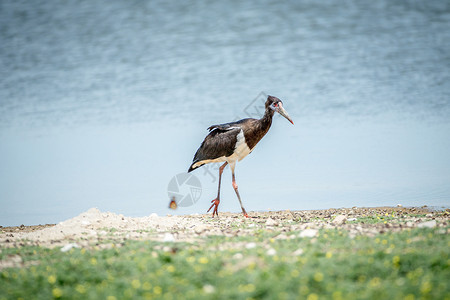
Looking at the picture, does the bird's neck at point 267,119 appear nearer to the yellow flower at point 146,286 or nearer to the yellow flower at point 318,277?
the yellow flower at point 318,277

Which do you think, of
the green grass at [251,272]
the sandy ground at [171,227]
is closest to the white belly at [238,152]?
the sandy ground at [171,227]

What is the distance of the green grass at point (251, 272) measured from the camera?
4.65 meters

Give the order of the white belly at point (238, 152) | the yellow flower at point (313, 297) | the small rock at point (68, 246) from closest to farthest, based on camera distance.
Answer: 1. the yellow flower at point (313, 297)
2. the small rock at point (68, 246)
3. the white belly at point (238, 152)

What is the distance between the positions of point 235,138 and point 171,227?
3.16 m

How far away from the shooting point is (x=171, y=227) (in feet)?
32.3

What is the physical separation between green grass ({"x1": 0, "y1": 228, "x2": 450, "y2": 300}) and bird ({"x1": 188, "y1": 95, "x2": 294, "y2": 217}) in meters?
5.42

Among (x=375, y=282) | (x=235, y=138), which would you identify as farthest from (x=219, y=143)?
(x=375, y=282)

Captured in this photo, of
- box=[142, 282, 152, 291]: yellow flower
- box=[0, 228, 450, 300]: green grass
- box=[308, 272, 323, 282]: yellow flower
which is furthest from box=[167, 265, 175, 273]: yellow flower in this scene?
box=[308, 272, 323, 282]: yellow flower

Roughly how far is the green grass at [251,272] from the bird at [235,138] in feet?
17.8

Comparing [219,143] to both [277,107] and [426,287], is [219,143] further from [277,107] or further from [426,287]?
[426,287]

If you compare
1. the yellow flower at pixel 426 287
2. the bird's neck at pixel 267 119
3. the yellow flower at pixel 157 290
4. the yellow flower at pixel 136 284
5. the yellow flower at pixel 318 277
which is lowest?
the yellow flower at pixel 426 287

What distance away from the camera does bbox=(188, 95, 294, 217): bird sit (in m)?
12.0

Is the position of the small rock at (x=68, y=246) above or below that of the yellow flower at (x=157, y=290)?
above

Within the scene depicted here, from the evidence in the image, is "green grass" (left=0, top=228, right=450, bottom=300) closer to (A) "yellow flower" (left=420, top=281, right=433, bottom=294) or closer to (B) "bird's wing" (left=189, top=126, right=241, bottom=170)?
(A) "yellow flower" (left=420, top=281, right=433, bottom=294)
